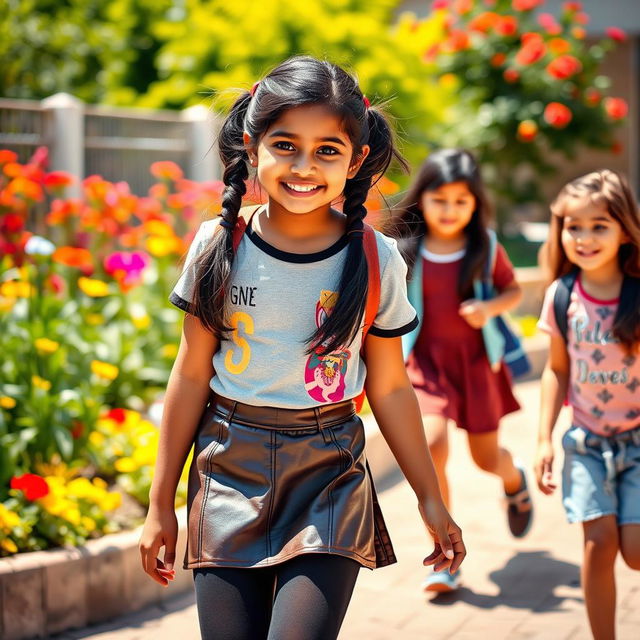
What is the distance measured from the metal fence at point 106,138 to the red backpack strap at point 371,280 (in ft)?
15.2

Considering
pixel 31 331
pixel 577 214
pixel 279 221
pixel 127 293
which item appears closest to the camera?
pixel 279 221

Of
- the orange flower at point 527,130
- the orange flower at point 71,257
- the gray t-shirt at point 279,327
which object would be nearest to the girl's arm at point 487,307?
the gray t-shirt at point 279,327

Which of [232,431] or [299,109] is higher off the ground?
[299,109]

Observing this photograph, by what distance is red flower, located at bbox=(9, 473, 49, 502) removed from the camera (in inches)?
147

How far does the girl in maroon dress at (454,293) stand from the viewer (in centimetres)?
440

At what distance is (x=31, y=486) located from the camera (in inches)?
148

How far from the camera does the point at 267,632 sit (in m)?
2.36

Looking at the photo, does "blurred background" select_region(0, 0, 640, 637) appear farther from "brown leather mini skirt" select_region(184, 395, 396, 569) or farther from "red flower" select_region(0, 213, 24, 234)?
"brown leather mini skirt" select_region(184, 395, 396, 569)

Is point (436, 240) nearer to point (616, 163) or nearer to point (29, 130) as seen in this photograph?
point (29, 130)

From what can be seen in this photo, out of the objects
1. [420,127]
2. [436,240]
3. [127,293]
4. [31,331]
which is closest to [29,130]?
[127,293]

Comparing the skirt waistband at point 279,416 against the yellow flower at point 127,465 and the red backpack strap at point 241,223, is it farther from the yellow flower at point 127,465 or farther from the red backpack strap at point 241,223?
the yellow flower at point 127,465

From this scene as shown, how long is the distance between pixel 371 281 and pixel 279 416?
1.27 feet

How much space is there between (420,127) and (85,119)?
3.92 meters

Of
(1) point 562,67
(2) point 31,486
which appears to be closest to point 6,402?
(2) point 31,486
